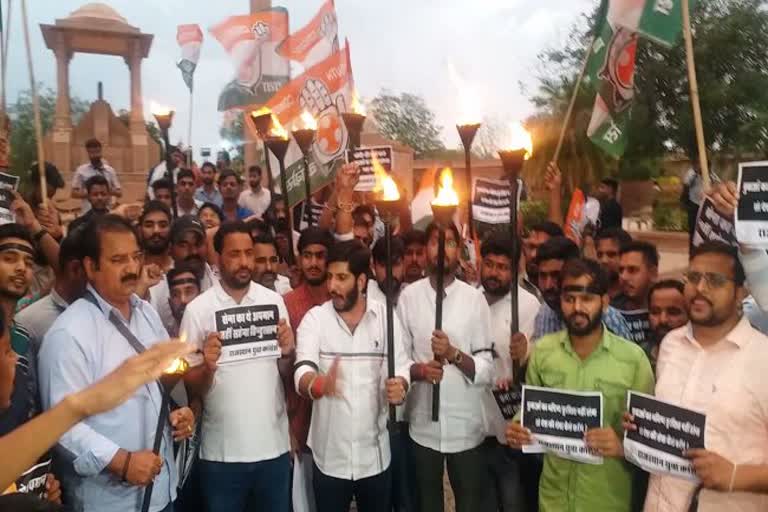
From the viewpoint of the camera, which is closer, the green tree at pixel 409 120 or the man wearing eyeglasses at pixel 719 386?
the man wearing eyeglasses at pixel 719 386

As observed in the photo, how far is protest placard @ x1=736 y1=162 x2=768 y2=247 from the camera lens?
10.8 ft

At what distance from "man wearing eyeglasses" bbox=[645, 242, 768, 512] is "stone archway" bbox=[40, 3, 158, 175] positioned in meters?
24.5

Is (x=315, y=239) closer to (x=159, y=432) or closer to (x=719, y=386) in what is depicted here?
(x=159, y=432)

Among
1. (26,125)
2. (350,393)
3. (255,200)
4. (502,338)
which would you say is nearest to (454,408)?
(502,338)

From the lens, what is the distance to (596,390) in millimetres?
3410

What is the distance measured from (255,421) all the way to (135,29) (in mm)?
26436

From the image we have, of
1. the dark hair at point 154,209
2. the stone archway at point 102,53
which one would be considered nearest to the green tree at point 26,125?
the stone archway at point 102,53

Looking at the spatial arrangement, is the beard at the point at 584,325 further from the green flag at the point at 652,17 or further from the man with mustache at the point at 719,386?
the green flag at the point at 652,17

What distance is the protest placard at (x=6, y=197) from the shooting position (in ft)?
14.2

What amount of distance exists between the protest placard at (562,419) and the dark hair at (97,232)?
206 centimetres

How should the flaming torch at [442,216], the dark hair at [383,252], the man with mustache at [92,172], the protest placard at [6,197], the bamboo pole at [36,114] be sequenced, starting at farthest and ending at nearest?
the man with mustache at [92,172], the dark hair at [383,252], the bamboo pole at [36,114], the protest placard at [6,197], the flaming torch at [442,216]

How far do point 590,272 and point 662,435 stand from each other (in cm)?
88

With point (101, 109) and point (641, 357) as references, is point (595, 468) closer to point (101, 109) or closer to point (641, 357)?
point (641, 357)

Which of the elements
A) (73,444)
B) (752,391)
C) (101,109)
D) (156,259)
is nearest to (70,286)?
(73,444)
